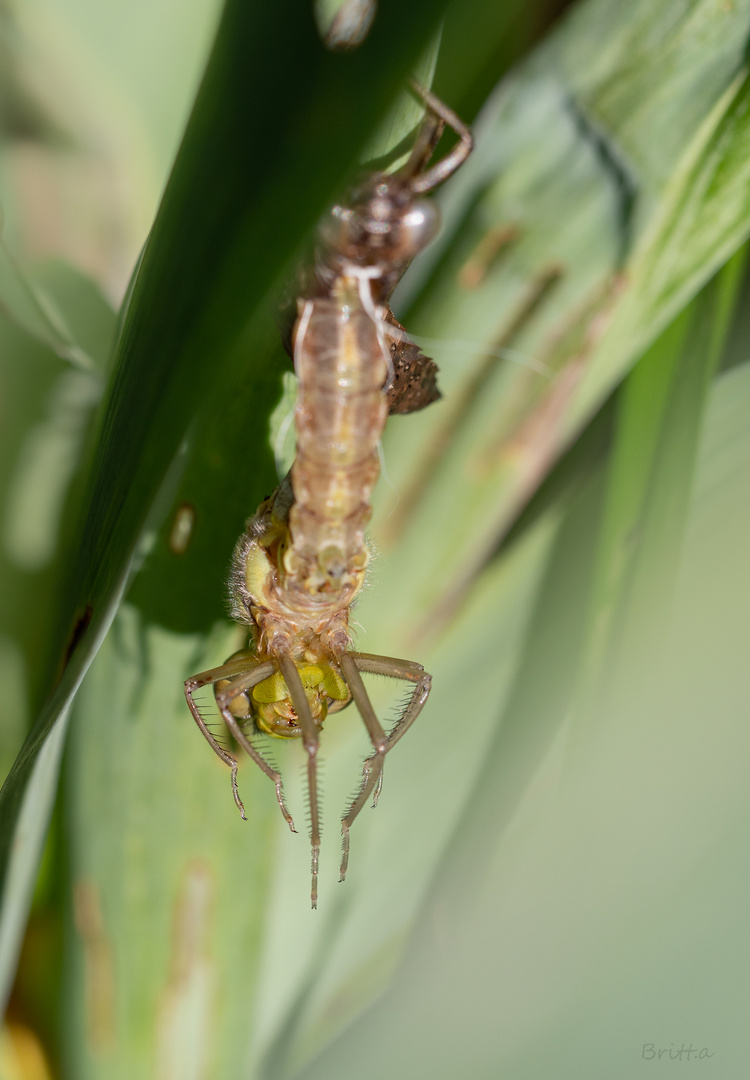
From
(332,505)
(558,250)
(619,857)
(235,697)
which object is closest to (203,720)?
(235,697)

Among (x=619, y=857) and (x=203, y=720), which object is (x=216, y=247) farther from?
(x=619, y=857)

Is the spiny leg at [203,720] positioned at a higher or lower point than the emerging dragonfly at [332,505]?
lower

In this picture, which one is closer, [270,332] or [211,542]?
[270,332]

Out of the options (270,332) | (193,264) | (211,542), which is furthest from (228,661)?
(193,264)

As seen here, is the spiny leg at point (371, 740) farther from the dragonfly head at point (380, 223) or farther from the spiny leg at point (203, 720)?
the dragonfly head at point (380, 223)

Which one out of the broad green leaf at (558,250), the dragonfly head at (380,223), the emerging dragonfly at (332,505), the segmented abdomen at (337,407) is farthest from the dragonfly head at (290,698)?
the dragonfly head at (380,223)

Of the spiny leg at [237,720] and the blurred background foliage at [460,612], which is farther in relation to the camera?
the spiny leg at [237,720]

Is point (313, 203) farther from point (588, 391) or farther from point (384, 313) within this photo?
point (588, 391)
